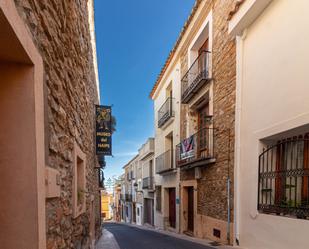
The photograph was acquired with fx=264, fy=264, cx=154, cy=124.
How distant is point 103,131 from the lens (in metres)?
8.16

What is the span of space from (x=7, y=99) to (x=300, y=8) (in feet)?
14.6

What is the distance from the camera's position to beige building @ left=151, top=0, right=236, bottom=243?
265 inches

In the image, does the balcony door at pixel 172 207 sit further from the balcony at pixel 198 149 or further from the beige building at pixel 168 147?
the balcony at pixel 198 149

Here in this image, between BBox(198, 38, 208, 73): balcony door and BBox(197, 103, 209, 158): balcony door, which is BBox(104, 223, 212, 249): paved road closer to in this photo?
BBox(197, 103, 209, 158): balcony door

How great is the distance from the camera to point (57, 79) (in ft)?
7.51

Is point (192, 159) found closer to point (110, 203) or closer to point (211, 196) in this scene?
point (211, 196)

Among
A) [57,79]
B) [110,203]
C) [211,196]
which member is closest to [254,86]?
[211,196]

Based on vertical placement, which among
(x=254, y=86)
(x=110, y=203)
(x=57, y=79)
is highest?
(x=254, y=86)

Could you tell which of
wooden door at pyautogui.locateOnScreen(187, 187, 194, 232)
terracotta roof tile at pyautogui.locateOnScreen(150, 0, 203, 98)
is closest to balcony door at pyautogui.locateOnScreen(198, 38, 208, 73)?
terracotta roof tile at pyautogui.locateOnScreen(150, 0, 203, 98)

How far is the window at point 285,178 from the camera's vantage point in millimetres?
3977

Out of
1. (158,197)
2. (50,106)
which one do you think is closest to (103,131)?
(50,106)

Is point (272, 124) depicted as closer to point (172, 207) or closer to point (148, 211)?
point (172, 207)

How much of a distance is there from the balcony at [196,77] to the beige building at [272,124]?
7.04 ft

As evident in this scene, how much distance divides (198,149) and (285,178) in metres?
4.43
